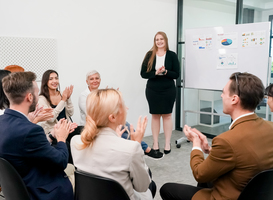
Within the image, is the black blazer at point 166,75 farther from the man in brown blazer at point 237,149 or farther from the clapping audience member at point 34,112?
the man in brown blazer at point 237,149

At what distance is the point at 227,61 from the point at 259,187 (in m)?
2.83

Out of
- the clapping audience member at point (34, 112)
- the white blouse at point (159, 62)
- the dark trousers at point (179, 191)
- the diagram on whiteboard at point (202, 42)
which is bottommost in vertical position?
the dark trousers at point (179, 191)

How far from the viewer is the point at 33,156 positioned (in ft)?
4.95

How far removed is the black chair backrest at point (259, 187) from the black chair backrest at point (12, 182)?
1.18 m

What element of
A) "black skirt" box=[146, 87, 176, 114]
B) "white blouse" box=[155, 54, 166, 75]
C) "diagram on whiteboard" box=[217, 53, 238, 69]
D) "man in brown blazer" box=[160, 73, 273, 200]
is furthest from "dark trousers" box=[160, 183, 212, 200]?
"diagram on whiteboard" box=[217, 53, 238, 69]

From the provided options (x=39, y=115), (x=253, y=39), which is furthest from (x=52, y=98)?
(x=253, y=39)

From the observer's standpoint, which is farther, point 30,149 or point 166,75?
point 166,75

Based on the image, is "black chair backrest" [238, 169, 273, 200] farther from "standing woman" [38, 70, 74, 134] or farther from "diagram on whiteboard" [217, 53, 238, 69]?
"diagram on whiteboard" [217, 53, 238, 69]

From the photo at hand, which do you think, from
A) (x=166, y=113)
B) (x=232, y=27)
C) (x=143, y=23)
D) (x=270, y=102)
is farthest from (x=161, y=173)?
(x=143, y=23)

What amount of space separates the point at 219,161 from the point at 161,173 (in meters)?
1.99

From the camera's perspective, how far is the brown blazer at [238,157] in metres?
1.33

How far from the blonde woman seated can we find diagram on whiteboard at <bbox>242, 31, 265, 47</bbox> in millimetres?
2776

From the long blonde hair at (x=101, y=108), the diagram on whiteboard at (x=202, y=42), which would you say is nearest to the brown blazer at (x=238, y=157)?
the long blonde hair at (x=101, y=108)

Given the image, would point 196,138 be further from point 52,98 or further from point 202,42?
point 202,42
